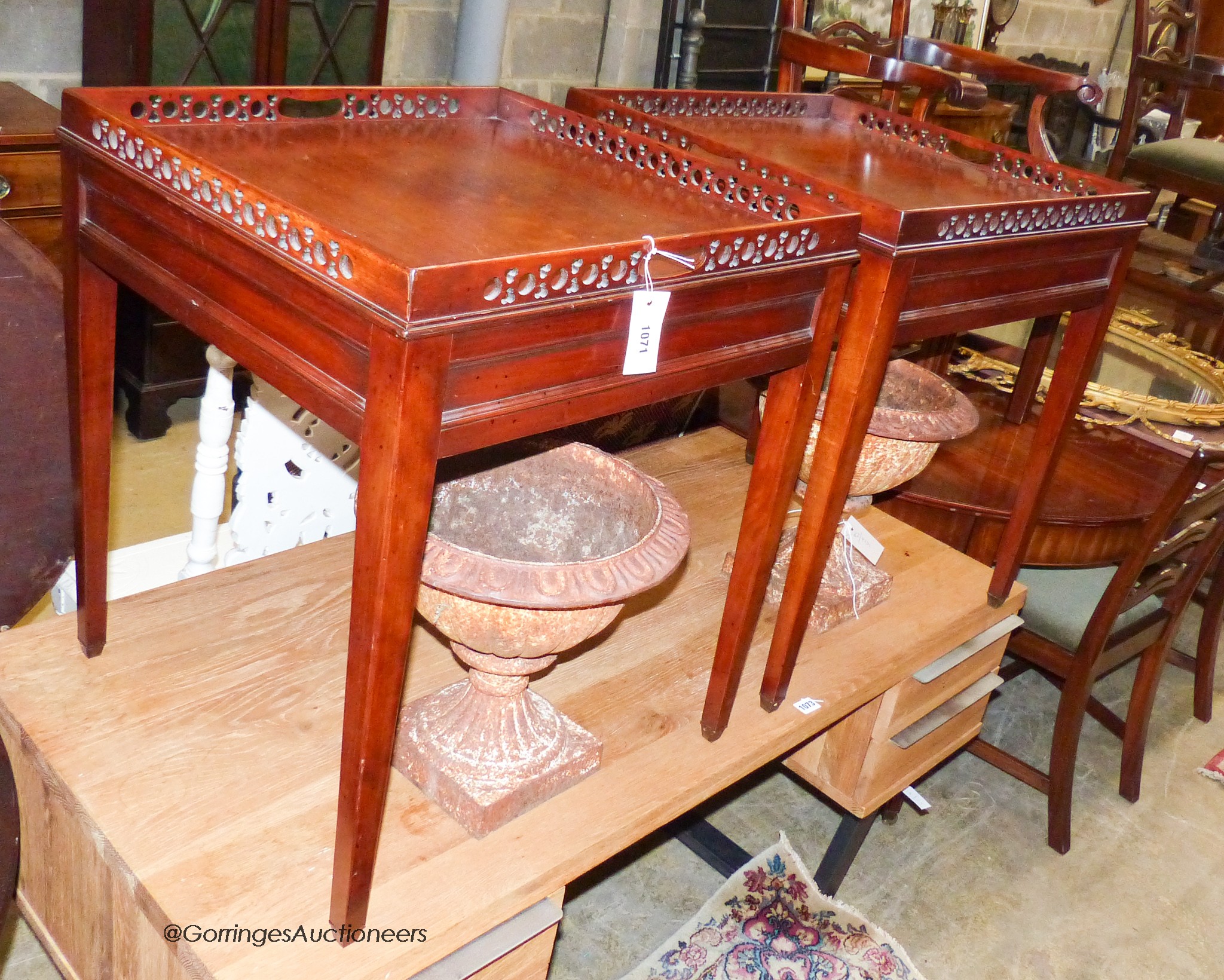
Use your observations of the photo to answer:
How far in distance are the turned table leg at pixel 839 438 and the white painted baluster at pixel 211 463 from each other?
874 mm

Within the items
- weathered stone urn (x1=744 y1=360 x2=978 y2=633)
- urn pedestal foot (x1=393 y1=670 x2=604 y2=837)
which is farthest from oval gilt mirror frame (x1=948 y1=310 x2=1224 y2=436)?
urn pedestal foot (x1=393 y1=670 x2=604 y2=837)

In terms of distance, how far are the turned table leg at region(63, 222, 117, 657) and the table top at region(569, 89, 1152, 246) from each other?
0.74m

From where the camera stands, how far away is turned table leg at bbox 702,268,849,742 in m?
1.33

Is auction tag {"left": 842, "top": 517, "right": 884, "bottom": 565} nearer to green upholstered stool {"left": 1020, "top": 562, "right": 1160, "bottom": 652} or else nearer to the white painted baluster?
green upholstered stool {"left": 1020, "top": 562, "right": 1160, "bottom": 652}

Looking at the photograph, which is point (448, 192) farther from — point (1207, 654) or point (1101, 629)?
point (1207, 654)

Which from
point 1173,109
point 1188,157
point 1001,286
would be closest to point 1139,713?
point 1001,286

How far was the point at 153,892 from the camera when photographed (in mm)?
1172

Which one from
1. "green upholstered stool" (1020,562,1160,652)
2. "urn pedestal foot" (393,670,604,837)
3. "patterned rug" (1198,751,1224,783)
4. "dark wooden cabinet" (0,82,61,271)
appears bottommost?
"patterned rug" (1198,751,1224,783)

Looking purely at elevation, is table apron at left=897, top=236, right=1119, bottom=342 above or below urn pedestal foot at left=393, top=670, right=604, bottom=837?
above

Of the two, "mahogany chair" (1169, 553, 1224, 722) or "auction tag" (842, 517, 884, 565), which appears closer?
"auction tag" (842, 517, 884, 565)

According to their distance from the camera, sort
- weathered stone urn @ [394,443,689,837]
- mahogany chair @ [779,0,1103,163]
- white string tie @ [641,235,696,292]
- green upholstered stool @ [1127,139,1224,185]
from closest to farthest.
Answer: white string tie @ [641,235,696,292] < weathered stone urn @ [394,443,689,837] < mahogany chair @ [779,0,1103,163] < green upholstered stool @ [1127,139,1224,185]

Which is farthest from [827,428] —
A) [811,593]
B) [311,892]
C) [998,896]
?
[998,896]

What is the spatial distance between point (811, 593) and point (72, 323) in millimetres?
981

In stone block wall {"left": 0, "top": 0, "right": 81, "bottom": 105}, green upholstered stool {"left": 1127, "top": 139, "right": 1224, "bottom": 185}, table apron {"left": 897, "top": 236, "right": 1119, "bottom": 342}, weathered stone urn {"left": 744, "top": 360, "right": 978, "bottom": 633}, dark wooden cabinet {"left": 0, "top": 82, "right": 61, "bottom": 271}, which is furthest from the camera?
green upholstered stool {"left": 1127, "top": 139, "right": 1224, "bottom": 185}
